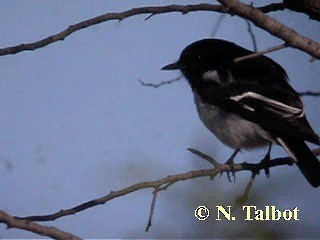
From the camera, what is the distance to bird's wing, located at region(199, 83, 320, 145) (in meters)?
1.51

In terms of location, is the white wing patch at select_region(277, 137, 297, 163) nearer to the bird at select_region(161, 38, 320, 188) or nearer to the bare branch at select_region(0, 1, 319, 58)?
the bird at select_region(161, 38, 320, 188)

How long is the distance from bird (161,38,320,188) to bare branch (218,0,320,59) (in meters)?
0.51

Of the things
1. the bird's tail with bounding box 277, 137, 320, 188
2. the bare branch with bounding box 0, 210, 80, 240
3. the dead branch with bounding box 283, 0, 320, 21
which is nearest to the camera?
the bare branch with bounding box 0, 210, 80, 240

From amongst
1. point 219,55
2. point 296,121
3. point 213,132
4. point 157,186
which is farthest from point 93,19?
point 219,55

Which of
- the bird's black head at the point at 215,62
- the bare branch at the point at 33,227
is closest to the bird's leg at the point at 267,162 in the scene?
the bird's black head at the point at 215,62

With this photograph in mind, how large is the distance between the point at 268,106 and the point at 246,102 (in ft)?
0.28

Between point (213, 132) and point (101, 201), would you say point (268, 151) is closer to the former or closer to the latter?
point (213, 132)

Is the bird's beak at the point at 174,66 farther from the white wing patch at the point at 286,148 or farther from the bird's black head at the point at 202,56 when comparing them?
the white wing patch at the point at 286,148

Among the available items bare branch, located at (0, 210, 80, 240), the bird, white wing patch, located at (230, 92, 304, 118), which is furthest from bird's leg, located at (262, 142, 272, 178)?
bare branch, located at (0, 210, 80, 240)

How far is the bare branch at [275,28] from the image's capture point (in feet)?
3.20

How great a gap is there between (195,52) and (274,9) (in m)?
0.67

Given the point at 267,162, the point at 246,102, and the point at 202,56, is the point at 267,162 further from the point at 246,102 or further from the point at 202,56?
the point at 202,56

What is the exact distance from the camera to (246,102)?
5.51 feet

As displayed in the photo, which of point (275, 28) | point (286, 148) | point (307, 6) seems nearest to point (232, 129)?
point (286, 148)
